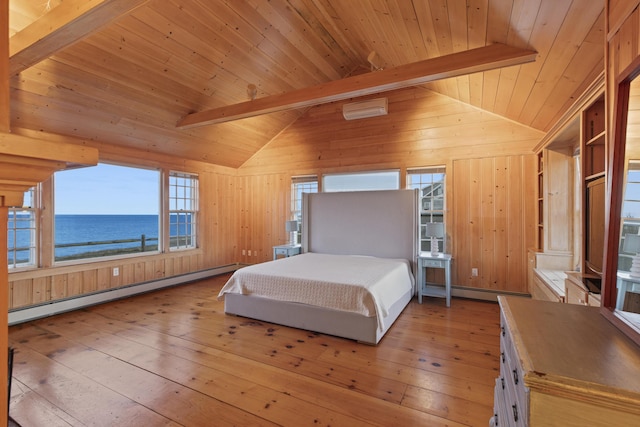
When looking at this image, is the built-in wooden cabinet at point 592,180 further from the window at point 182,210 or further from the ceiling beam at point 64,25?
the window at point 182,210

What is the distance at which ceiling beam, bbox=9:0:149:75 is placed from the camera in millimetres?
1887

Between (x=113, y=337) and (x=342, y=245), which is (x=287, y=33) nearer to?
(x=342, y=245)

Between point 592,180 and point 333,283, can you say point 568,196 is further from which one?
point 333,283

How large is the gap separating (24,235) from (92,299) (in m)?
1.18

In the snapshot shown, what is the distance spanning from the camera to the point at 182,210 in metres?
5.55

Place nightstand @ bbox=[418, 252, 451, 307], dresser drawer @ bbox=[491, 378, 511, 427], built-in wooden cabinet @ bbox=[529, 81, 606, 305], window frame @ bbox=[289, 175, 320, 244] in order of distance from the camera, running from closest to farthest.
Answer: dresser drawer @ bbox=[491, 378, 511, 427], built-in wooden cabinet @ bbox=[529, 81, 606, 305], nightstand @ bbox=[418, 252, 451, 307], window frame @ bbox=[289, 175, 320, 244]

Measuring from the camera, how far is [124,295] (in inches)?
178

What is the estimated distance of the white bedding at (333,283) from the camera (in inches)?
116

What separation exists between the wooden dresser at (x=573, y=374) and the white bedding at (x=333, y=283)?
1.95 metres

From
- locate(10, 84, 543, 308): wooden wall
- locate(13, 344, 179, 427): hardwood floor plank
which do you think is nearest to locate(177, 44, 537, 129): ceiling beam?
locate(10, 84, 543, 308): wooden wall

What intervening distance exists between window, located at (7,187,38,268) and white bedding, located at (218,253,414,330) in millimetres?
2557

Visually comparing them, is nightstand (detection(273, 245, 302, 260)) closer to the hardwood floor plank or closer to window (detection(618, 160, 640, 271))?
the hardwood floor plank

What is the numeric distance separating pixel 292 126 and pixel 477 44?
382cm

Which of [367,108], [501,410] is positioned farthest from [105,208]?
[501,410]
